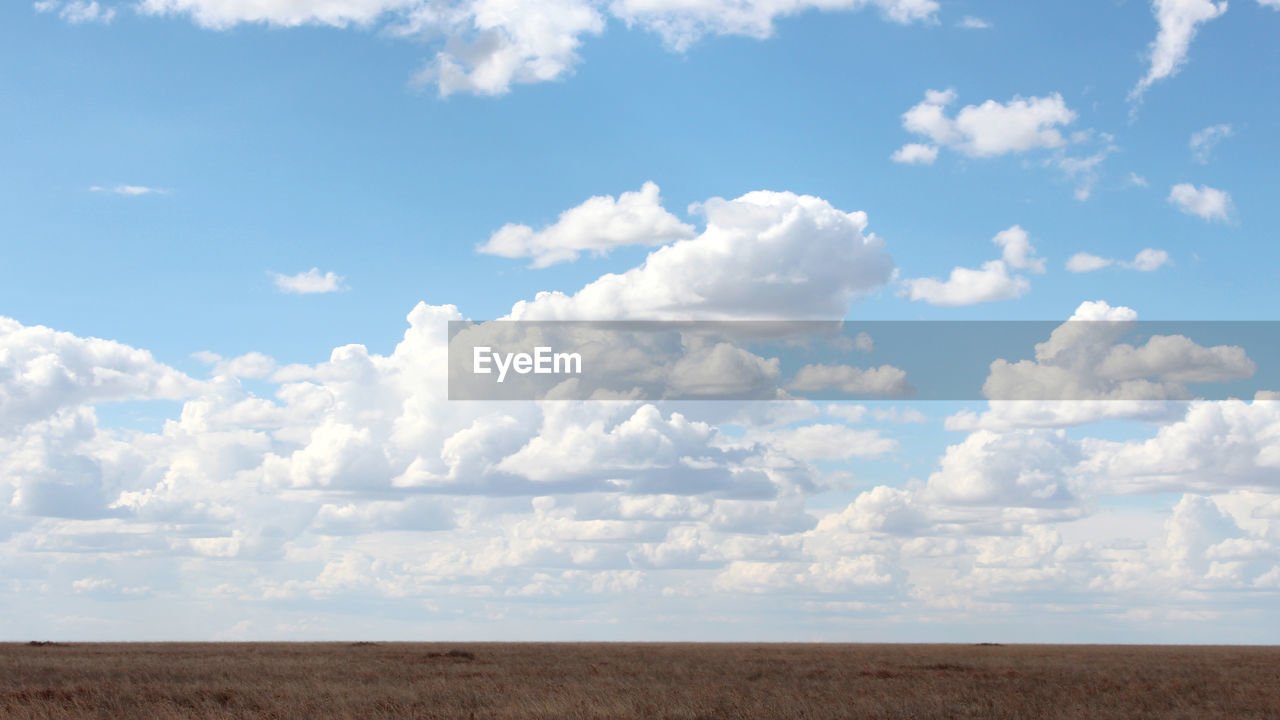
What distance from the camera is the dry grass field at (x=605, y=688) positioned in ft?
92.9

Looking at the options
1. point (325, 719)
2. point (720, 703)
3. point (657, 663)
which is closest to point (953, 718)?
point (720, 703)

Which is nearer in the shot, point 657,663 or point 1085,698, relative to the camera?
point 1085,698

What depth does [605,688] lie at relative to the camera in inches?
1315

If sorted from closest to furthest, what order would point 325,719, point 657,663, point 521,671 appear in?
1. point 325,719
2. point 521,671
3. point 657,663

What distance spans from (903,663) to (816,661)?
12.8 feet

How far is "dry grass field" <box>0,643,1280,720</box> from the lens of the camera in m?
28.3

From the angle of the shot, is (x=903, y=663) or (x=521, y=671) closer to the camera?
(x=521, y=671)

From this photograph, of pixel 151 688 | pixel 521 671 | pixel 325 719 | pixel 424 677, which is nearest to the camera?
pixel 325 719

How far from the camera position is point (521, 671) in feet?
139

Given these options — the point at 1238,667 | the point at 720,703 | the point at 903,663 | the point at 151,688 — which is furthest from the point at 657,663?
the point at 1238,667

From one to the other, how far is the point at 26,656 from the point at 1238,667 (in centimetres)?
5418

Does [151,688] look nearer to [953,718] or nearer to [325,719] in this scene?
[325,719]

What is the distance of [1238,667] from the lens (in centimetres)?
4991

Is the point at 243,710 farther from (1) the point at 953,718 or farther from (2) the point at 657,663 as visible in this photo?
(2) the point at 657,663
